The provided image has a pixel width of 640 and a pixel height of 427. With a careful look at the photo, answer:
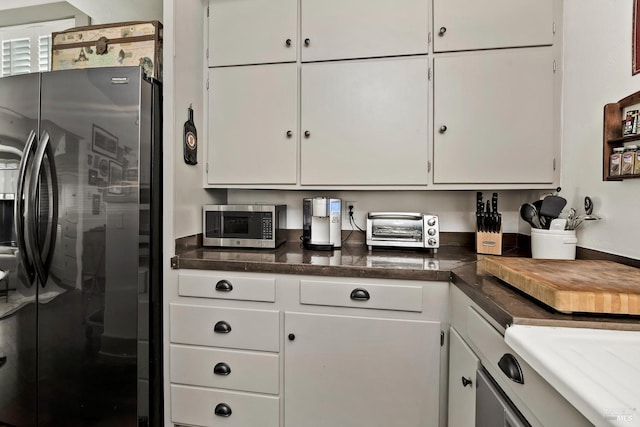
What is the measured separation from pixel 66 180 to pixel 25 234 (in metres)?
0.31

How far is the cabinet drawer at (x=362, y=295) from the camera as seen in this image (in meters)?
1.31

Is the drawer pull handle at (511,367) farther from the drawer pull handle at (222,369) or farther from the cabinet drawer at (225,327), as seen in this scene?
the drawer pull handle at (222,369)

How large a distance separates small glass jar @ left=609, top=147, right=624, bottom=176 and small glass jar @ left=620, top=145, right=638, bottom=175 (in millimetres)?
13

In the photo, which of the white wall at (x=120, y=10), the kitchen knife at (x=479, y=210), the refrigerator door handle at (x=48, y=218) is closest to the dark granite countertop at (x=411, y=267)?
the kitchen knife at (x=479, y=210)

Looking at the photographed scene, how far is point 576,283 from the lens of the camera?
82 cm

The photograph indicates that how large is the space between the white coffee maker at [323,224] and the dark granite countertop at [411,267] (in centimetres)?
6

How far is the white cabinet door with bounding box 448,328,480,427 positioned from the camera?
1.02 meters

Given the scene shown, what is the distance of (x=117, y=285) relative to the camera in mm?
1416

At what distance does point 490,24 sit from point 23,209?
8.10ft

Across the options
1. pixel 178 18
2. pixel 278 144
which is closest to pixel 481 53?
pixel 278 144

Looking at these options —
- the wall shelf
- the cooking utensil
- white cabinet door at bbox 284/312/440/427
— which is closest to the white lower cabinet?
white cabinet door at bbox 284/312/440/427

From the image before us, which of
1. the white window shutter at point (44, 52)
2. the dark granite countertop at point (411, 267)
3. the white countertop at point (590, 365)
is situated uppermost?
the white window shutter at point (44, 52)

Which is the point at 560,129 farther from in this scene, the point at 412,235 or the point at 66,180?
the point at 66,180

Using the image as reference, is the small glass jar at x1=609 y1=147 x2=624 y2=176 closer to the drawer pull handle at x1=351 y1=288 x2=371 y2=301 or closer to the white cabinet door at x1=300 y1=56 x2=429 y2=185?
the white cabinet door at x1=300 y1=56 x2=429 y2=185
